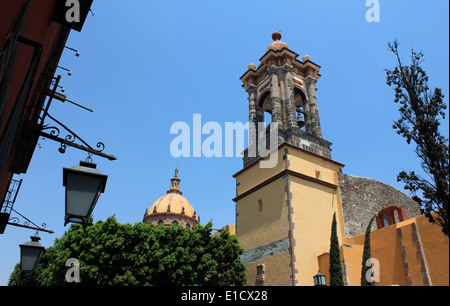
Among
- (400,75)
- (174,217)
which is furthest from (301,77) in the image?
(174,217)

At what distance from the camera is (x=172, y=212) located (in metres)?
44.7

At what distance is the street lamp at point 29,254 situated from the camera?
661cm

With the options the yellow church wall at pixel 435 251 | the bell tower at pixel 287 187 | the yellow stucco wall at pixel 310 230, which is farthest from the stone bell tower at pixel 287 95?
the yellow church wall at pixel 435 251

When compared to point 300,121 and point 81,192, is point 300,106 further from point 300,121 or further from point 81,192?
point 81,192

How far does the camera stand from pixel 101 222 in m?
15.1

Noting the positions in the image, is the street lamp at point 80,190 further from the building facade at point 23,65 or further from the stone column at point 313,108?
the stone column at point 313,108

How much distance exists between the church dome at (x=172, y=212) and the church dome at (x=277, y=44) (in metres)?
28.5

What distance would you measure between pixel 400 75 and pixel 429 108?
3.06 feet

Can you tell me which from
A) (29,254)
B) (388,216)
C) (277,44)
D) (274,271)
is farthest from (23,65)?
(277,44)

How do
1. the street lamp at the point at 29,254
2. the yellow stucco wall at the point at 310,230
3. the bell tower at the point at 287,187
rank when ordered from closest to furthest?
the street lamp at the point at 29,254 < the yellow stucco wall at the point at 310,230 < the bell tower at the point at 287,187

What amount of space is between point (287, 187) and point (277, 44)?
11.4 metres

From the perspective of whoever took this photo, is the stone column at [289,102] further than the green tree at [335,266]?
Yes
